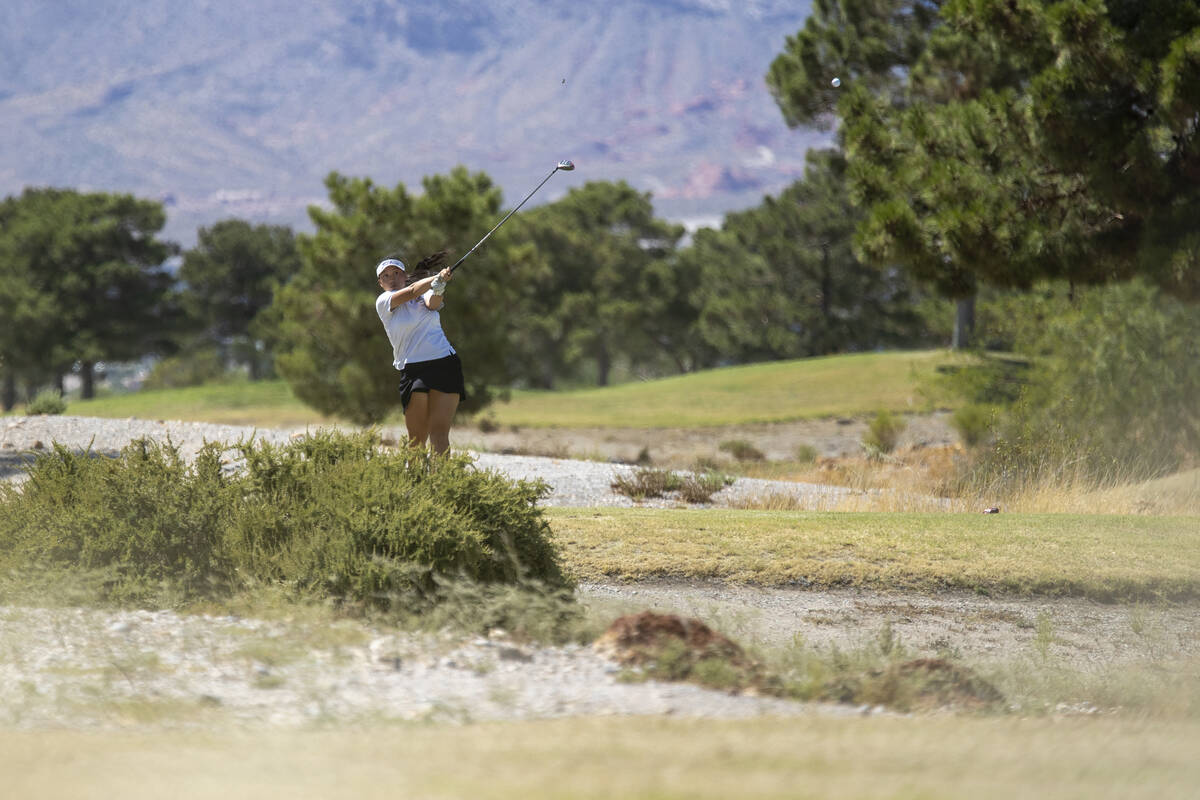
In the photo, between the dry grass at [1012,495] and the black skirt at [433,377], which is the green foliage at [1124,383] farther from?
the black skirt at [433,377]

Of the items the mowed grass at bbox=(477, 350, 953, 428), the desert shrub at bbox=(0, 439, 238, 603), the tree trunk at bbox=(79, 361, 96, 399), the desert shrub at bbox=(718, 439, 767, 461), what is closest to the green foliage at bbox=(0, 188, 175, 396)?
the tree trunk at bbox=(79, 361, 96, 399)

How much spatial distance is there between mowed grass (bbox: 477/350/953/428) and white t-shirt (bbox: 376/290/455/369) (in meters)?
18.3

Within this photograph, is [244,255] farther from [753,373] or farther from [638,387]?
[753,373]

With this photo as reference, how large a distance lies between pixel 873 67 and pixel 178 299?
36.6m

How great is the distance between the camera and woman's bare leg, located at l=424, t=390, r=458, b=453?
8.38m

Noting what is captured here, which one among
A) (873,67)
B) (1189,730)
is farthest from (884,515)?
(873,67)

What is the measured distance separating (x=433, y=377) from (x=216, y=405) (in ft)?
92.4

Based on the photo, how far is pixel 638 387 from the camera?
3744cm

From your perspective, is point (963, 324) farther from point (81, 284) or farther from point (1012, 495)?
point (81, 284)

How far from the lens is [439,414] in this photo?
841 cm

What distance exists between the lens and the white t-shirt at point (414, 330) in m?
8.32

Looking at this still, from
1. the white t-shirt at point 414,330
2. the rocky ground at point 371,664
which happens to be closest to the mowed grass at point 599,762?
the rocky ground at point 371,664

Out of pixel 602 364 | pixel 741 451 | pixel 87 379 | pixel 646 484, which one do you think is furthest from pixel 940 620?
pixel 602 364

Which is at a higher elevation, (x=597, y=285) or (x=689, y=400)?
(x=597, y=285)
